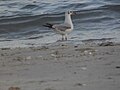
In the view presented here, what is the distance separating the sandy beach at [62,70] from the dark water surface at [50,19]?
12.1ft

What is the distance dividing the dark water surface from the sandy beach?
3.69 metres

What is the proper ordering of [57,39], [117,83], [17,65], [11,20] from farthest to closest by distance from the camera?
1. [11,20]
2. [57,39]
3. [17,65]
4. [117,83]

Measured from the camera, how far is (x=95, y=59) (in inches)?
298

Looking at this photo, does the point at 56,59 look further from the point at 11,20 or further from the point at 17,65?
the point at 11,20

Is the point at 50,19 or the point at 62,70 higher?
the point at 62,70

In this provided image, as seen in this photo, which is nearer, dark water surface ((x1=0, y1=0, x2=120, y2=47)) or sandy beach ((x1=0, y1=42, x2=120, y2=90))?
sandy beach ((x1=0, y1=42, x2=120, y2=90))

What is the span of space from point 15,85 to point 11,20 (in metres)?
11.8

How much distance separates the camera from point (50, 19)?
56.2ft

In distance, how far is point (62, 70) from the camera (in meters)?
6.64

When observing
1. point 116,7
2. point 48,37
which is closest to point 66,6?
point 116,7

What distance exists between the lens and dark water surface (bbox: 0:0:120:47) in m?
13.2

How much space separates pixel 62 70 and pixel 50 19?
10.6 metres

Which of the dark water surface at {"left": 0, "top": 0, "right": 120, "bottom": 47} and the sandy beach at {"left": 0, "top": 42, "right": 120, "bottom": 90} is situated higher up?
the sandy beach at {"left": 0, "top": 42, "right": 120, "bottom": 90}

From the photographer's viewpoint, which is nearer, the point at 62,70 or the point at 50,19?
the point at 62,70
